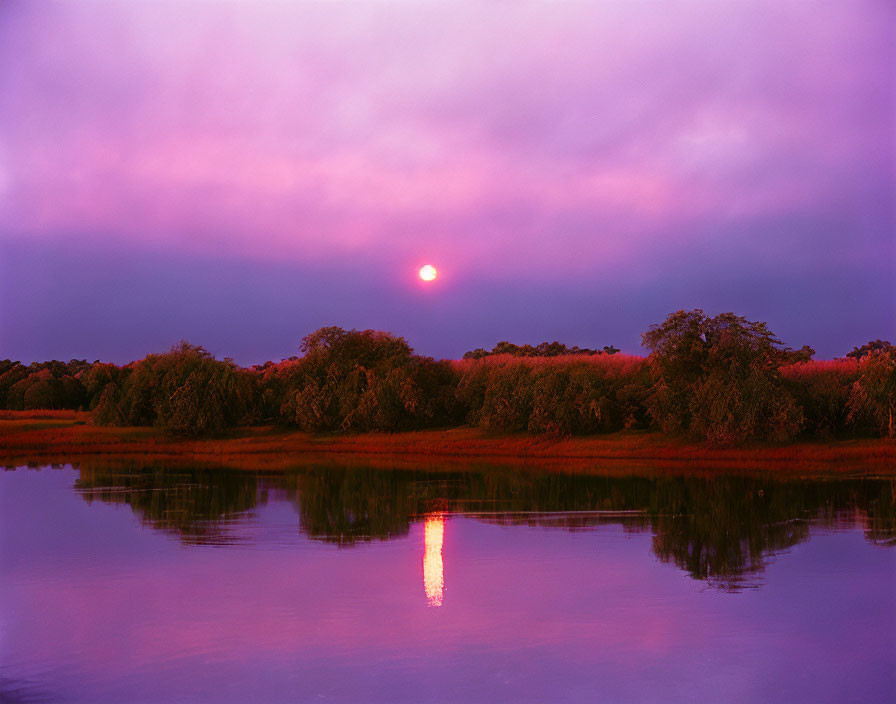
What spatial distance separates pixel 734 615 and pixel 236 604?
8.52 m

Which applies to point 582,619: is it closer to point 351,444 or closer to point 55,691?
point 55,691

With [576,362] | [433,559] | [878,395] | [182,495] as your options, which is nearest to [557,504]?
[433,559]

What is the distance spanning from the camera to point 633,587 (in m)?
16.0

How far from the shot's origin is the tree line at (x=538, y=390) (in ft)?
138

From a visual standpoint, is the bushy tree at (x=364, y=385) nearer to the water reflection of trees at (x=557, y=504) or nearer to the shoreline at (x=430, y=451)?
the shoreline at (x=430, y=451)

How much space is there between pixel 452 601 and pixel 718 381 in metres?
31.1

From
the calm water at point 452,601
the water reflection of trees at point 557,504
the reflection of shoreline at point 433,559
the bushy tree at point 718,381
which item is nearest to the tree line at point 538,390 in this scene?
the bushy tree at point 718,381

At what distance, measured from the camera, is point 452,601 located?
15.2 metres

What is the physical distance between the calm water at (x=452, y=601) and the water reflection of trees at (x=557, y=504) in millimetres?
176

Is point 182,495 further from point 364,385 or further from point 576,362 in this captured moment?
point 576,362

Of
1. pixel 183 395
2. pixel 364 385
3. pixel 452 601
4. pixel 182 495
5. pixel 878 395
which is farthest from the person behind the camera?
pixel 364 385

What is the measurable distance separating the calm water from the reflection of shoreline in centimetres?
9

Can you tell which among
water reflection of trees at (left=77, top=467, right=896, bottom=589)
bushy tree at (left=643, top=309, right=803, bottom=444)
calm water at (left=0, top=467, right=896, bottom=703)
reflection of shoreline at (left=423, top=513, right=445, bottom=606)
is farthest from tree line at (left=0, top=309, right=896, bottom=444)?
reflection of shoreline at (left=423, top=513, right=445, bottom=606)

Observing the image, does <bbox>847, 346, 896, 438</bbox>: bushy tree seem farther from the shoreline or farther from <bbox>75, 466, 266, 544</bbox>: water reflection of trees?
<bbox>75, 466, 266, 544</bbox>: water reflection of trees
